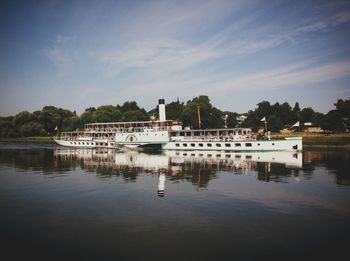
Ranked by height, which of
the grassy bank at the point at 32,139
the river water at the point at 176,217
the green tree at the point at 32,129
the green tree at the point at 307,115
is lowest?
the river water at the point at 176,217

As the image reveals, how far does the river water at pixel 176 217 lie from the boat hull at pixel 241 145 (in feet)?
88.6

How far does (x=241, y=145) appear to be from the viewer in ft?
208

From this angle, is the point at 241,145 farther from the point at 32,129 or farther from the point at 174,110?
the point at 32,129

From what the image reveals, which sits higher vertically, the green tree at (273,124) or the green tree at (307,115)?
the green tree at (307,115)

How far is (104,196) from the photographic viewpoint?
24.2m

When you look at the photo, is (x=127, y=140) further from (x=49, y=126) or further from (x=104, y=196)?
(x=49, y=126)

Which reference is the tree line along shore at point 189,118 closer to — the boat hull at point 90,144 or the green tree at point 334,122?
the green tree at point 334,122

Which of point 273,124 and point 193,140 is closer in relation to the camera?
point 193,140

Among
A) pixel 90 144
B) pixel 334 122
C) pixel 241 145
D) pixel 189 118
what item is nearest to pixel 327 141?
pixel 334 122

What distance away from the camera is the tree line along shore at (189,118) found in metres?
95.6

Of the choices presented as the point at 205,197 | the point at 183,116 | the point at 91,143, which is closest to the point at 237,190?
the point at 205,197

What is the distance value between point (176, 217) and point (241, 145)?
4716 cm

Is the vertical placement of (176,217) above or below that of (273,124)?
below

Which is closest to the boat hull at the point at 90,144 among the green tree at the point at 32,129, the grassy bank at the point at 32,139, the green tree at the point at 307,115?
the grassy bank at the point at 32,139
